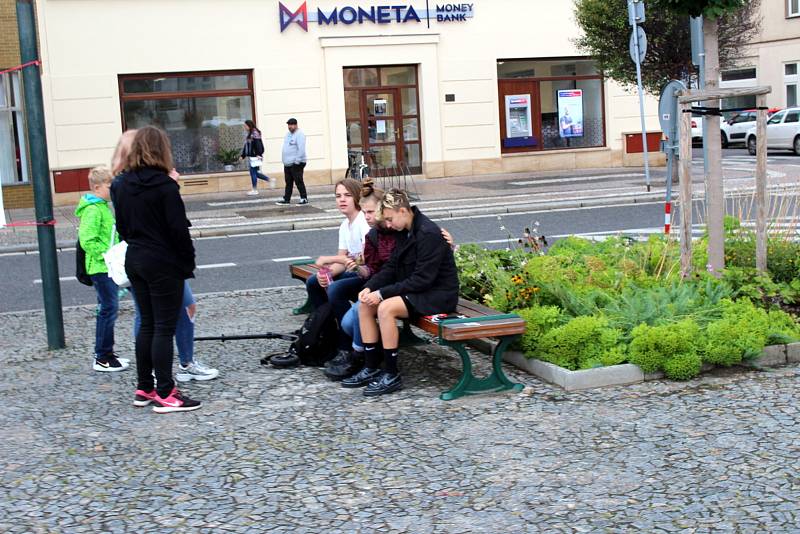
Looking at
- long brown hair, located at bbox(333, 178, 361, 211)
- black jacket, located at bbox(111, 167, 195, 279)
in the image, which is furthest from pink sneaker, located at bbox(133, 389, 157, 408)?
long brown hair, located at bbox(333, 178, 361, 211)

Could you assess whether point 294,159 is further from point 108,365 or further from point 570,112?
point 108,365

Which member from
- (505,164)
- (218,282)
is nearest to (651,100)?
(505,164)

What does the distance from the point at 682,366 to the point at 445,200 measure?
14.3 m

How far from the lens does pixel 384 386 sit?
22.0ft

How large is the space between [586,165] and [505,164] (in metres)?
2.32

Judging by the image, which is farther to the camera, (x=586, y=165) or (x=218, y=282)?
(x=586, y=165)

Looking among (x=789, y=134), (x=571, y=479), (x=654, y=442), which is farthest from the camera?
(x=789, y=134)

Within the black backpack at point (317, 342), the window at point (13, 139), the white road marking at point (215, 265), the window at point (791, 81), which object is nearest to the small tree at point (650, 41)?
the white road marking at point (215, 265)

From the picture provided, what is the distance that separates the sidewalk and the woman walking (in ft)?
1.49

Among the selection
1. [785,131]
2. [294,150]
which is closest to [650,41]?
[294,150]

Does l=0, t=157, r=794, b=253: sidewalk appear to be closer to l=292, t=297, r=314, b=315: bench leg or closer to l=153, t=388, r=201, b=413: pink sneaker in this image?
l=292, t=297, r=314, b=315: bench leg

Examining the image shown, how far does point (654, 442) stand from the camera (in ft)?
18.2

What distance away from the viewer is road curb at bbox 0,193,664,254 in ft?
57.1

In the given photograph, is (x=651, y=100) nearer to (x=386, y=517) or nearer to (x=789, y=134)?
(x=789, y=134)
